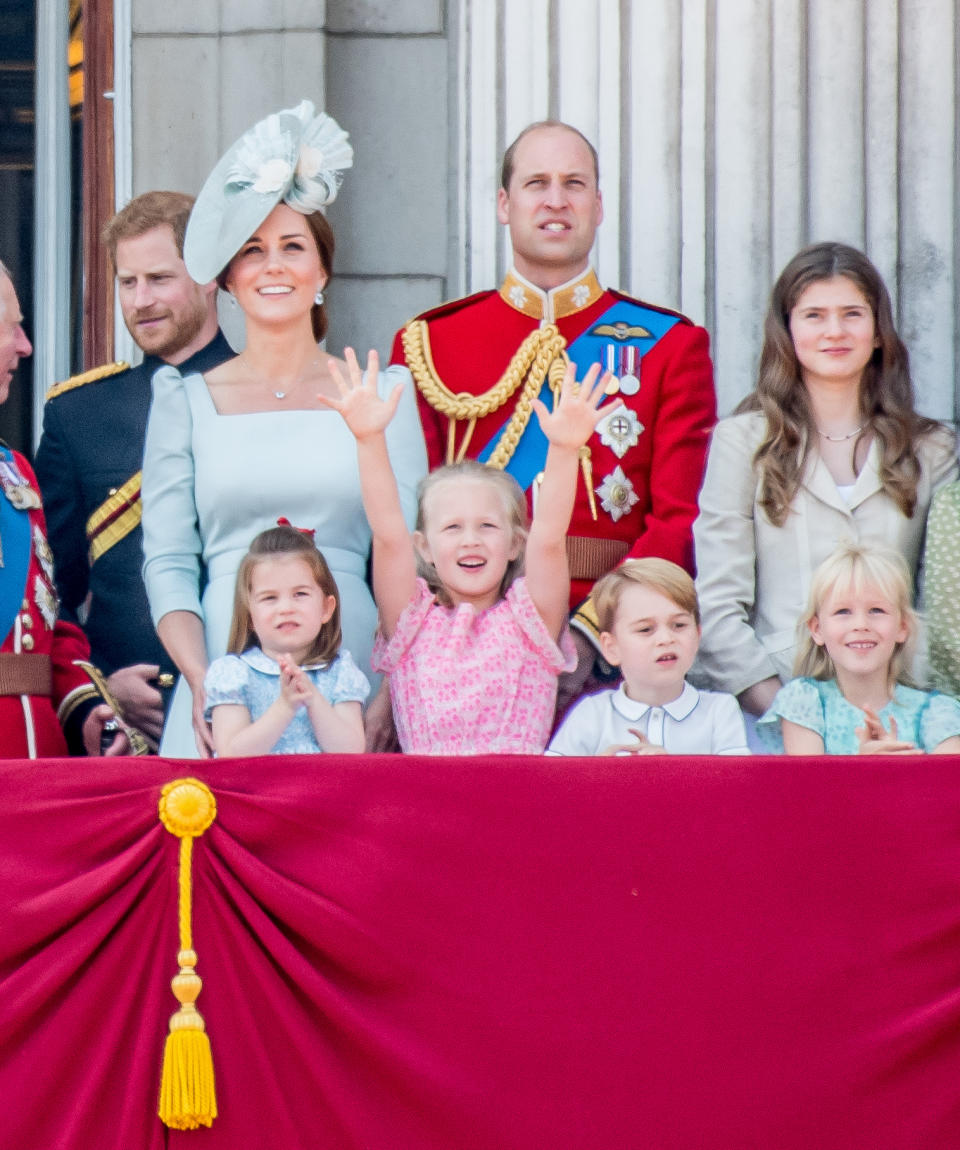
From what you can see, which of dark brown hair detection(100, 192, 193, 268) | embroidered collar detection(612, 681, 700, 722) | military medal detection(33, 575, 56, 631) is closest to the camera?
embroidered collar detection(612, 681, 700, 722)

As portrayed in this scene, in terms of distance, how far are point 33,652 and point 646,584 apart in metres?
1.05

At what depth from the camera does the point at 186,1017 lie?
9.18 ft

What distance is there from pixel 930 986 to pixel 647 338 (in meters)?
1.60

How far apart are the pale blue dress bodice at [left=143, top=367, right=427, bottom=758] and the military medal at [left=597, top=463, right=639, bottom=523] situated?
0.41m

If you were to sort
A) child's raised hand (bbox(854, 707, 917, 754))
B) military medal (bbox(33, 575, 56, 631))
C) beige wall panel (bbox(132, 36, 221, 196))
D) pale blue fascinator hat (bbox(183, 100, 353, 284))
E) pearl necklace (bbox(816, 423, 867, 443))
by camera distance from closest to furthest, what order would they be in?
1. child's raised hand (bbox(854, 707, 917, 754))
2. military medal (bbox(33, 575, 56, 631))
3. pale blue fascinator hat (bbox(183, 100, 353, 284))
4. pearl necklace (bbox(816, 423, 867, 443))
5. beige wall panel (bbox(132, 36, 221, 196))

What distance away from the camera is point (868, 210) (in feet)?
15.9

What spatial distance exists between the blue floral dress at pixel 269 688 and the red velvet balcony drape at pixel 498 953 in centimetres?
45

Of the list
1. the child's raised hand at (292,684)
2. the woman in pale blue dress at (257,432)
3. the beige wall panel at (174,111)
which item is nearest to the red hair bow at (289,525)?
the woman in pale blue dress at (257,432)

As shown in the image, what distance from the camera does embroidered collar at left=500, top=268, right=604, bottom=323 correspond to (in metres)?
4.11

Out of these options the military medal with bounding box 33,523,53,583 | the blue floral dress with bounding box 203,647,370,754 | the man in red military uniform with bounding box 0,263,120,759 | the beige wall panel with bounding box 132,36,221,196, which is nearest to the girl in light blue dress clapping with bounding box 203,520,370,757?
the blue floral dress with bounding box 203,647,370,754

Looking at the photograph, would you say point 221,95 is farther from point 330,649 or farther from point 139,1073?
point 139,1073

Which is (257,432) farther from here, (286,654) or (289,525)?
(286,654)

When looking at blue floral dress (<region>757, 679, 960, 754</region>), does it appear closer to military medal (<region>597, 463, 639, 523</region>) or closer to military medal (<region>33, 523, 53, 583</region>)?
military medal (<region>597, 463, 639, 523</region>)

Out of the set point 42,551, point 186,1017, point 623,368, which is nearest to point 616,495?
point 623,368
